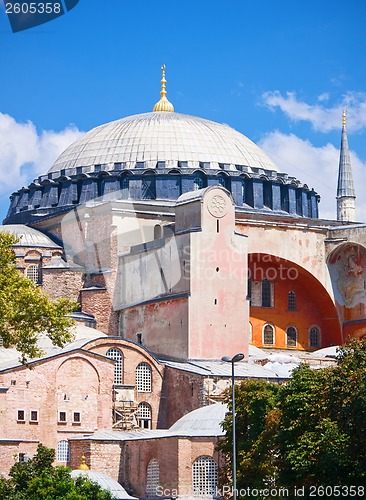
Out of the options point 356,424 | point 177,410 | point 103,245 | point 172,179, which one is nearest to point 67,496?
point 356,424

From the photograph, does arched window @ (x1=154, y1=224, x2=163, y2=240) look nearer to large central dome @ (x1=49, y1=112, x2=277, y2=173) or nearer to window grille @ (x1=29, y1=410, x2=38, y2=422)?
large central dome @ (x1=49, y1=112, x2=277, y2=173)

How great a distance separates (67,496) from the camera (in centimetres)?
4584

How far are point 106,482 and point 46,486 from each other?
24.0 feet

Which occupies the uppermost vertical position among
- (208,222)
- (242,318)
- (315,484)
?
(208,222)

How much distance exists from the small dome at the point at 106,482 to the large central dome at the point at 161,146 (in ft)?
75.7

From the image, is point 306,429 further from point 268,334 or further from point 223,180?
point 223,180

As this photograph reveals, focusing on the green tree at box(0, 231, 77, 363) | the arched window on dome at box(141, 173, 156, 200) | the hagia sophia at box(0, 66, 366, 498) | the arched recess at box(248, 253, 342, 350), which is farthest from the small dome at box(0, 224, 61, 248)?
the green tree at box(0, 231, 77, 363)

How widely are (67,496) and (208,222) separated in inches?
808

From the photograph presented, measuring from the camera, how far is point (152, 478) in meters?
55.4

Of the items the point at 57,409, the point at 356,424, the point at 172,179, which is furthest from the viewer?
the point at 172,179

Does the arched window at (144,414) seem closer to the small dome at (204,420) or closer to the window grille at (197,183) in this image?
the small dome at (204,420)

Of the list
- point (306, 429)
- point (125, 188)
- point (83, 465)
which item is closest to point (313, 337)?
point (125, 188)

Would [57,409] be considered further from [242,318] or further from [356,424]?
[356,424]

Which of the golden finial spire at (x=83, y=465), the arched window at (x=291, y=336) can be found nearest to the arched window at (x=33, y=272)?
the arched window at (x=291, y=336)
